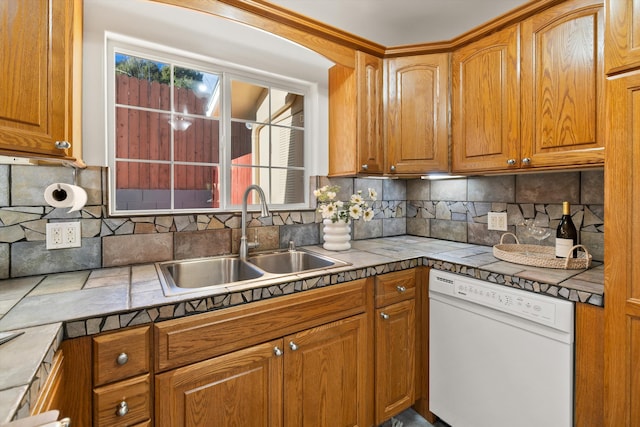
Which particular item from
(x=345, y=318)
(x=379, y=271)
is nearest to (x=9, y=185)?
(x=345, y=318)

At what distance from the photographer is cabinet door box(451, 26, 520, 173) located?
1.58m

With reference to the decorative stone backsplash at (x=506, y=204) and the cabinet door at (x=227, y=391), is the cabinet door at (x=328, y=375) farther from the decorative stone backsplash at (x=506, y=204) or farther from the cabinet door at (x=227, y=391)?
the decorative stone backsplash at (x=506, y=204)

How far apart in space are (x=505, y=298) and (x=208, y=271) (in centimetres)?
149

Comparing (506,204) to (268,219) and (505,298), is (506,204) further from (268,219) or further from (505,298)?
(268,219)

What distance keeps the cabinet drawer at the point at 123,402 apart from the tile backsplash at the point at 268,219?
71cm

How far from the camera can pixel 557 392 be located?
3.85ft

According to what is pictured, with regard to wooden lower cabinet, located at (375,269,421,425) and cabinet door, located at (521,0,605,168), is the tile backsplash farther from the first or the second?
wooden lower cabinet, located at (375,269,421,425)

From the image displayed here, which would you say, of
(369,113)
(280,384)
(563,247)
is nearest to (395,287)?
(280,384)

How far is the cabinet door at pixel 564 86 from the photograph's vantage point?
1.30 meters

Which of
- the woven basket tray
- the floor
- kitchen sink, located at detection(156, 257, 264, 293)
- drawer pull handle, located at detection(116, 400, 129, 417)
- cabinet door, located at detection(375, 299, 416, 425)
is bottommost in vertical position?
the floor

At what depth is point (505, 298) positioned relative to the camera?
1.32 metres

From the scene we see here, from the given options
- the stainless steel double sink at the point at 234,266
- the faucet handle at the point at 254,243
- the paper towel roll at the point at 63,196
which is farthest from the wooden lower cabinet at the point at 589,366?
the paper towel roll at the point at 63,196

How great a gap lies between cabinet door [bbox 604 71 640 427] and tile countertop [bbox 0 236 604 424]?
0.27ft

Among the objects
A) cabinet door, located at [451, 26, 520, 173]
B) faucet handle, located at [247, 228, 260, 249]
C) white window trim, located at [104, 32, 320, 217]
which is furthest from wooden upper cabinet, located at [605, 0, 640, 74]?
faucet handle, located at [247, 228, 260, 249]
